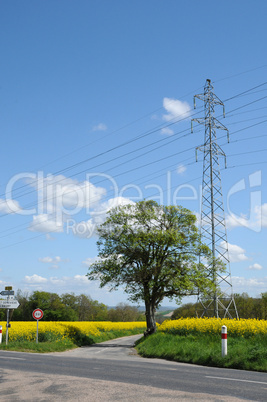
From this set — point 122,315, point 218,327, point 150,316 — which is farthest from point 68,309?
point 218,327

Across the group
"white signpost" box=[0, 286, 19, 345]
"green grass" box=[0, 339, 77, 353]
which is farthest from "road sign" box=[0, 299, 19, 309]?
"green grass" box=[0, 339, 77, 353]

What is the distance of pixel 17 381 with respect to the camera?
957 centimetres

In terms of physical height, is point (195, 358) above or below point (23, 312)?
above

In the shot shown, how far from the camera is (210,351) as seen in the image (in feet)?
49.4

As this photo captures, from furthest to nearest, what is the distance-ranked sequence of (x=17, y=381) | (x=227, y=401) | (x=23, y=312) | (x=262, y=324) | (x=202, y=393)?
(x=23, y=312)
(x=262, y=324)
(x=17, y=381)
(x=202, y=393)
(x=227, y=401)

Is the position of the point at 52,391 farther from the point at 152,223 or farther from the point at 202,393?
the point at 152,223

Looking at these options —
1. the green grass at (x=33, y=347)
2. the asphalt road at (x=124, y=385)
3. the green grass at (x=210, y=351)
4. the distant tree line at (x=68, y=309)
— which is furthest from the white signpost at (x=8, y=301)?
the distant tree line at (x=68, y=309)

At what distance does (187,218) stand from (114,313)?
76721 millimetres

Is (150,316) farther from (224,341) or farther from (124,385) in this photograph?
(124,385)

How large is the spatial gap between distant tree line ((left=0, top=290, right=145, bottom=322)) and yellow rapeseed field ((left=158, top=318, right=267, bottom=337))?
7318cm

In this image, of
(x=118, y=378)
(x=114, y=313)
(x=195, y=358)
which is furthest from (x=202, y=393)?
(x=114, y=313)

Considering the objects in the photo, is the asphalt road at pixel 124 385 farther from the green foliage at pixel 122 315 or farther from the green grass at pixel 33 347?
the green foliage at pixel 122 315

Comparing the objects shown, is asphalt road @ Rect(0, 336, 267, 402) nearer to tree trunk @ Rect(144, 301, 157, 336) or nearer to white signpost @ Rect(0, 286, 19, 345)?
white signpost @ Rect(0, 286, 19, 345)

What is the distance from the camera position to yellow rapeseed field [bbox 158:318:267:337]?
16438mm
